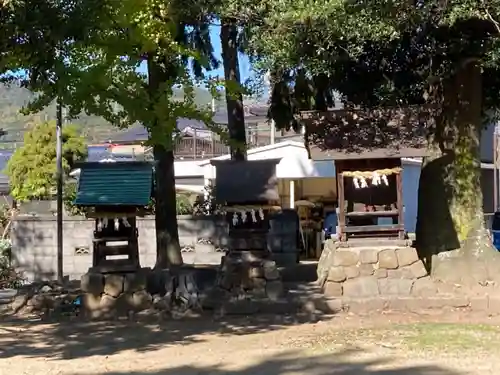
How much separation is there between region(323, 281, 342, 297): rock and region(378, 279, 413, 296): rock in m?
0.72

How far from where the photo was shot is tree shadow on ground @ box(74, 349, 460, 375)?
Answer: 7.93 m

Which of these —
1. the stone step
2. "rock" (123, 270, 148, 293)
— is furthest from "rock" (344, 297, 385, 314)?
"rock" (123, 270, 148, 293)

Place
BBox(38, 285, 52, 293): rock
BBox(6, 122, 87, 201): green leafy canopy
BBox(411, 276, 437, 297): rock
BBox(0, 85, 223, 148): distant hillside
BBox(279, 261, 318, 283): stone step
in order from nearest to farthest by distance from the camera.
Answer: BBox(411, 276, 437, 297): rock
BBox(0, 85, 223, 148): distant hillside
BBox(38, 285, 52, 293): rock
BBox(279, 261, 318, 283): stone step
BBox(6, 122, 87, 201): green leafy canopy

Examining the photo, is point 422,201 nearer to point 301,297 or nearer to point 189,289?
point 301,297

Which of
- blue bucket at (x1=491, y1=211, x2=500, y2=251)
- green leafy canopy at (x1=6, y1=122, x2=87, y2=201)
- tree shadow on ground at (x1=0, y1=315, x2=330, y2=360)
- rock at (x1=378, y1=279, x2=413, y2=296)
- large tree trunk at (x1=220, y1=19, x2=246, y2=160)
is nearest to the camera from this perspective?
tree shadow on ground at (x1=0, y1=315, x2=330, y2=360)

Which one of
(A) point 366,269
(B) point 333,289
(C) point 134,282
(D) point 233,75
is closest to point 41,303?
(C) point 134,282

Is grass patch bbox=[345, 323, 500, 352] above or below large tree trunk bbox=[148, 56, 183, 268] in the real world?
below

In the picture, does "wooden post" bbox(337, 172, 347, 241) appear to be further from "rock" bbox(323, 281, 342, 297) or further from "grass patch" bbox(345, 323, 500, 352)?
"grass patch" bbox(345, 323, 500, 352)

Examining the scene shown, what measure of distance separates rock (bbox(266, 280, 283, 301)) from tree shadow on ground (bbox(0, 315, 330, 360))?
730 mm

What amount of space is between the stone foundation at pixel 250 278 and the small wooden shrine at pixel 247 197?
347 millimetres

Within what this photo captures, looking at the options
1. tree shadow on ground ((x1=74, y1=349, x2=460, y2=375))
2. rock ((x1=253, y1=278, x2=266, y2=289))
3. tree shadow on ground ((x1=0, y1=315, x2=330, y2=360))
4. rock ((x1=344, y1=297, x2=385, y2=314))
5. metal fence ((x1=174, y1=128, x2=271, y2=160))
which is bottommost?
tree shadow on ground ((x1=0, y1=315, x2=330, y2=360))

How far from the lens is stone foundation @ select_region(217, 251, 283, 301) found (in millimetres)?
13414

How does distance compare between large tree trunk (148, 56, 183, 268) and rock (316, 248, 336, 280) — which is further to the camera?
large tree trunk (148, 56, 183, 268)

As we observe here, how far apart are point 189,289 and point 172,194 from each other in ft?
7.63
